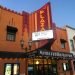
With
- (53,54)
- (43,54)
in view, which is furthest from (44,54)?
(53,54)

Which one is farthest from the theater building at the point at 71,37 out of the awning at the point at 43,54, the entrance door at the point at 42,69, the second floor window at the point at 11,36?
the second floor window at the point at 11,36

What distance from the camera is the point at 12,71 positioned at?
14.8 m

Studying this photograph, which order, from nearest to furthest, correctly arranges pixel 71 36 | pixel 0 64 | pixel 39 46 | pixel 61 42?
pixel 0 64
pixel 39 46
pixel 61 42
pixel 71 36

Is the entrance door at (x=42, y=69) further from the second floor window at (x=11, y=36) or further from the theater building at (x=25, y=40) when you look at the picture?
the second floor window at (x=11, y=36)

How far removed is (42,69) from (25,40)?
4.13 meters

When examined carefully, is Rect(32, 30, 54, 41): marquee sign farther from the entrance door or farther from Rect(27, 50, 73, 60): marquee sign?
the entrance door

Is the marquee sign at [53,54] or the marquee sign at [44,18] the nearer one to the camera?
the marquee sign at [53,54]

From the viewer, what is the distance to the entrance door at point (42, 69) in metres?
16.7

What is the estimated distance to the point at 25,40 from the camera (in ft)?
54.0

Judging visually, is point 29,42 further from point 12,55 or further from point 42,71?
point 42,71

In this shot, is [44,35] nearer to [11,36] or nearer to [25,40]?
[25,40]

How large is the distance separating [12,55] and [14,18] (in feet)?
13.8

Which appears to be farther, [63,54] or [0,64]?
[63,54]

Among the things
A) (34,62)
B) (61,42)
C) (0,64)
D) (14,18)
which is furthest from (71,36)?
(0,64)
